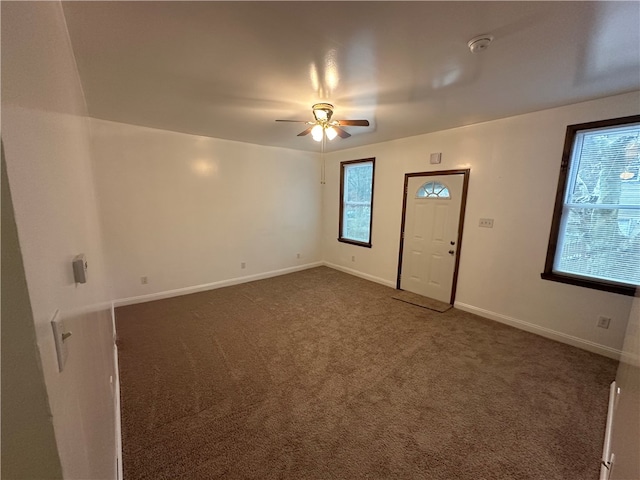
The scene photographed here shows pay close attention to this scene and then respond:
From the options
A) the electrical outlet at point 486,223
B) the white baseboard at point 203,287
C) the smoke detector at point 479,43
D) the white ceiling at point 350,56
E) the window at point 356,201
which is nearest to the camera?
the white ceiling at point 350,56

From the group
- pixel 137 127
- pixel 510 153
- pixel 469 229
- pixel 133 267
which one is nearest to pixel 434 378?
pixel 469 229

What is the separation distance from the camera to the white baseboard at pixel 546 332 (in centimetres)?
261

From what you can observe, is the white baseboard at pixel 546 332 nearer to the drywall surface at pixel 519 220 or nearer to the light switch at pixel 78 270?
the drywall surface at pixel 519 220

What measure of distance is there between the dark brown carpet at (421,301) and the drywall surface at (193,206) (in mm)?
2269

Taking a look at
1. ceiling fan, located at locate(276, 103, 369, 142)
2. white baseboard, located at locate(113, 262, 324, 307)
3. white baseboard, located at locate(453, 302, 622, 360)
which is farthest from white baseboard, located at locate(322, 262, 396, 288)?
ceiling fan, located at locate(276, 103, 369, 142)

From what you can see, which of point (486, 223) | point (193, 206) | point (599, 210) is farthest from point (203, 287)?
point (599, 210)

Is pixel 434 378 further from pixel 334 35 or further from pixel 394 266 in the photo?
pixel 334 35

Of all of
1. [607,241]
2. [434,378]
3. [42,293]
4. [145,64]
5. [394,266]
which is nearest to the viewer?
[42,293]

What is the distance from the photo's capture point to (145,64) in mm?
1896

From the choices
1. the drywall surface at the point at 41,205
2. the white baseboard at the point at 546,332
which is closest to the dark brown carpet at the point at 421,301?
the white baseboard at the point at 546,332

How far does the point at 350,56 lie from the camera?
69.9 inches

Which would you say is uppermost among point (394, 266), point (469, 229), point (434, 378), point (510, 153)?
point (510, 153)

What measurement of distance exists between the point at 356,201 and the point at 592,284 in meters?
3.47

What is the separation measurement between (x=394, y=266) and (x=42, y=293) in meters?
4.43
